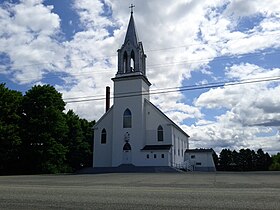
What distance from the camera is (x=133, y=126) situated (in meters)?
48.2

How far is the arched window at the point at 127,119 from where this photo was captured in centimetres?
4863

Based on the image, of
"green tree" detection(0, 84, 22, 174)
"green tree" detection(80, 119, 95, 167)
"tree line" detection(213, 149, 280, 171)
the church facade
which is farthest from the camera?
"tree line" detection(213, 149, 280, 171)

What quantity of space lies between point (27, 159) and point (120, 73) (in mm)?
18262

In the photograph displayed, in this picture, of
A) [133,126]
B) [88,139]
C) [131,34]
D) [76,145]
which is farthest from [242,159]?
[131,34]

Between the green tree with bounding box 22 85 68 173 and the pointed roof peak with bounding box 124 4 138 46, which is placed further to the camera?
the pointed roof peak with bounding box 124 4 138 46

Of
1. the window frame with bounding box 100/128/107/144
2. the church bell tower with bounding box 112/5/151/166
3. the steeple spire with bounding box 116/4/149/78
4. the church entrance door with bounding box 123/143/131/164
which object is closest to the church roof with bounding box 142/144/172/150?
the church bell tower with bounding box 112/5/151/166

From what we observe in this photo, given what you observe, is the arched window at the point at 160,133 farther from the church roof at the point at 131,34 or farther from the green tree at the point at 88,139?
the green tree at the point at 88,139

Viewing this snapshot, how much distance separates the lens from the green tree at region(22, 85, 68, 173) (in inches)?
1624

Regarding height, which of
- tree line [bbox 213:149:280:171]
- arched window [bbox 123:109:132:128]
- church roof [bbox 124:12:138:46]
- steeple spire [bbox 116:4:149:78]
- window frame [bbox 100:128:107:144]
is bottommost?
tree line [bbox 213:149:280:171]

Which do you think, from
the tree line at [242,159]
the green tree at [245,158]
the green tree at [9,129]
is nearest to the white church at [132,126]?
the green tree at [9,129]

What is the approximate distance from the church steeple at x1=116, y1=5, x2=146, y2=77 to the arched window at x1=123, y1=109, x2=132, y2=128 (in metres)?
5.67

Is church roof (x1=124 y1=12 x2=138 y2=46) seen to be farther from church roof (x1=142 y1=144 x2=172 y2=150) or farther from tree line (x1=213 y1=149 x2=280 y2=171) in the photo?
tree line (x1=213 y1=149 x2=280 y2=171)

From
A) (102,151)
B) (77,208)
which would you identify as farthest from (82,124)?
(77,208)

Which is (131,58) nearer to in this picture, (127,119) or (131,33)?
(131,33)
